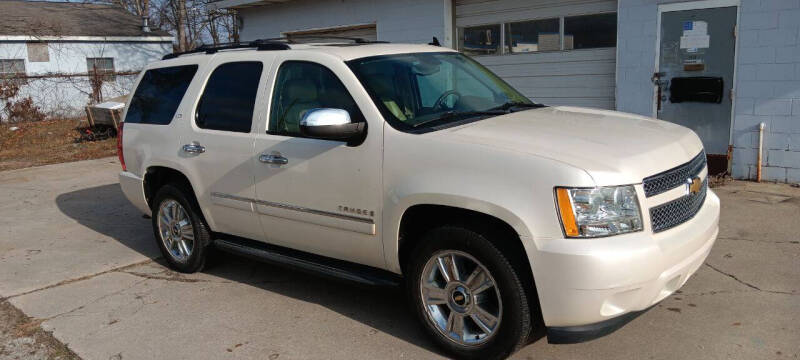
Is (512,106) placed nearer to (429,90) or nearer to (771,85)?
(429,90)

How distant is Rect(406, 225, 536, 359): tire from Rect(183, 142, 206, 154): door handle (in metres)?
2.11

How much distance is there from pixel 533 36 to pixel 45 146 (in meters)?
12.2

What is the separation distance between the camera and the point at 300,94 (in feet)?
14.9

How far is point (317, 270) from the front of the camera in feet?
14.4

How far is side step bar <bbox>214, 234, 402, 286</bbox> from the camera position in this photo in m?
4.13

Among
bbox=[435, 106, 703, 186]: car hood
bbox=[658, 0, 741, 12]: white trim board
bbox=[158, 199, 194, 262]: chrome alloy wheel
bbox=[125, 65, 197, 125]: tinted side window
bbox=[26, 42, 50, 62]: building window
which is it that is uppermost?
bbox=[26, 42, 50, 62]: building window

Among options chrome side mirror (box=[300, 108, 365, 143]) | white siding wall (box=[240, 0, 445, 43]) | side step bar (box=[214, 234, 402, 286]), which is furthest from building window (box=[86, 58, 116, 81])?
chrome side mirror (box=[300, 108, 365, 143])

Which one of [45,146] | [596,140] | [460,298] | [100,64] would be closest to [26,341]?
[460,298]

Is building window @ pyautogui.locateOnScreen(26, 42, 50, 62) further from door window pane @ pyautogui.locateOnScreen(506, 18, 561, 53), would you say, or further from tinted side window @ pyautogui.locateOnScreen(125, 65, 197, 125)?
tinted side window @ pyautogui.locateOnScreen(125, 65, 197, 125)

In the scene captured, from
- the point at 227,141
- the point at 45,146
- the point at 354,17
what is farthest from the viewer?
the point at 45,146

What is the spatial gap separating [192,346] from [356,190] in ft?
4.74

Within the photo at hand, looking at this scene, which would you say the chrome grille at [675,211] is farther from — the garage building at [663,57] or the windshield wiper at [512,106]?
the garage building at [663,57]

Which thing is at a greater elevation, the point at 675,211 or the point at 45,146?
the point at 675,211

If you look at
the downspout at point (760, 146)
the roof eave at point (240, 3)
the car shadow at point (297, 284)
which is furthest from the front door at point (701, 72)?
the roof eave at point (240, 3)
